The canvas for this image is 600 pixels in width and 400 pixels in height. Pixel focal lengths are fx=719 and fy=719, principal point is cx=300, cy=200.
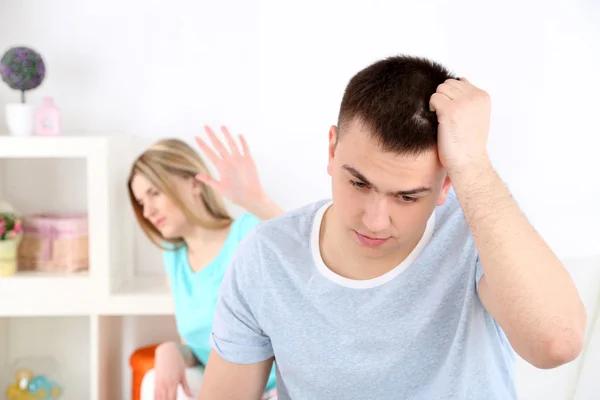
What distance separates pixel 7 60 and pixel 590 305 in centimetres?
191

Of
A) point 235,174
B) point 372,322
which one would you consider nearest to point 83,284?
point 235,174

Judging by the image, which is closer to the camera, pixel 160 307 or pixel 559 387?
pixel 559 387

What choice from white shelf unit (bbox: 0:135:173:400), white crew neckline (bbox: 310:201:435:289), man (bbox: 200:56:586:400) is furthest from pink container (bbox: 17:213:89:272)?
white crew neckline (bbox: 310:201:435:289)

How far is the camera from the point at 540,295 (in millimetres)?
1043

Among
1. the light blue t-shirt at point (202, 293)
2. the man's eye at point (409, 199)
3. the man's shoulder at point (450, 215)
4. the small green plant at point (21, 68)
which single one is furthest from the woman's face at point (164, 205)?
the man's eye at point (409, 199)

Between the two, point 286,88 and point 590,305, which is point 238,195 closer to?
point 286,88

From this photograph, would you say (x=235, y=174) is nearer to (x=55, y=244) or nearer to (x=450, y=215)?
(x=55, y=244)

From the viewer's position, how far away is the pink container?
2.40m

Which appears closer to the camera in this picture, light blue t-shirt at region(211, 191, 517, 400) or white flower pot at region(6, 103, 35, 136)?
light blue t-shirt at region(211, 191, 517, 400)

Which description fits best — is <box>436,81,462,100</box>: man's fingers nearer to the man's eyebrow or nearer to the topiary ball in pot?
the man's eyebrow

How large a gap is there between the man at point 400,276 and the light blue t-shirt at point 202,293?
0.79 metres

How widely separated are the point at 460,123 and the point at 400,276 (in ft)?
1.03

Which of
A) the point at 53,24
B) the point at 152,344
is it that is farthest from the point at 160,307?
the point at 53,24

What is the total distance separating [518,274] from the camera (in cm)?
106
